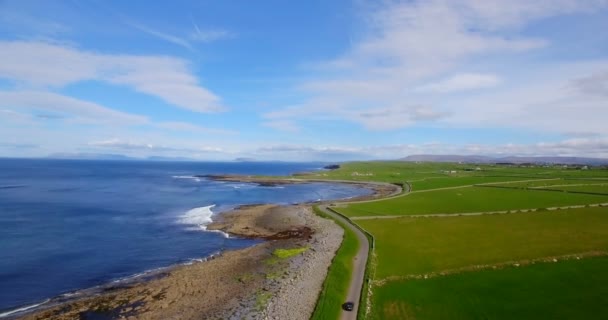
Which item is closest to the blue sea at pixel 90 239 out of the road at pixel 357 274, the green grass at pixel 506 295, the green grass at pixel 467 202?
the road at pixel 357 274

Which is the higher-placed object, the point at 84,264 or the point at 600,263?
the point at 600,263

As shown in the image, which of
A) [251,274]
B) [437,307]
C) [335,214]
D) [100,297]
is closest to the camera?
[437,307]

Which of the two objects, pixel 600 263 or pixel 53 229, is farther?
pixel 53 229

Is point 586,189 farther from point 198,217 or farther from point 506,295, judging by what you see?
point 198,217

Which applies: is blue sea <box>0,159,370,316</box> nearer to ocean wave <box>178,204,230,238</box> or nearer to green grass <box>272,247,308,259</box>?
ocean wave <box>178,204,230,238</box>

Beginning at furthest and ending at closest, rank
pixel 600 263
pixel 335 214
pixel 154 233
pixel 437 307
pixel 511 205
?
pixel 511 205, pixel 335 214, pixel 154 233, pixel 600 263, pixel 437 307

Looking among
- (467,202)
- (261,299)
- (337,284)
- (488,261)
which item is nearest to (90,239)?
(261,299)

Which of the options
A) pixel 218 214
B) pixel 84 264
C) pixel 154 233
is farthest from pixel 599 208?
pixel 84 264

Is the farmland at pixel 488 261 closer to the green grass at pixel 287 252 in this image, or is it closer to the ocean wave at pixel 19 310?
the green grass at pixel 287 252

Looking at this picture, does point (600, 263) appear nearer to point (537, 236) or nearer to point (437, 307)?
point (537, 236)
